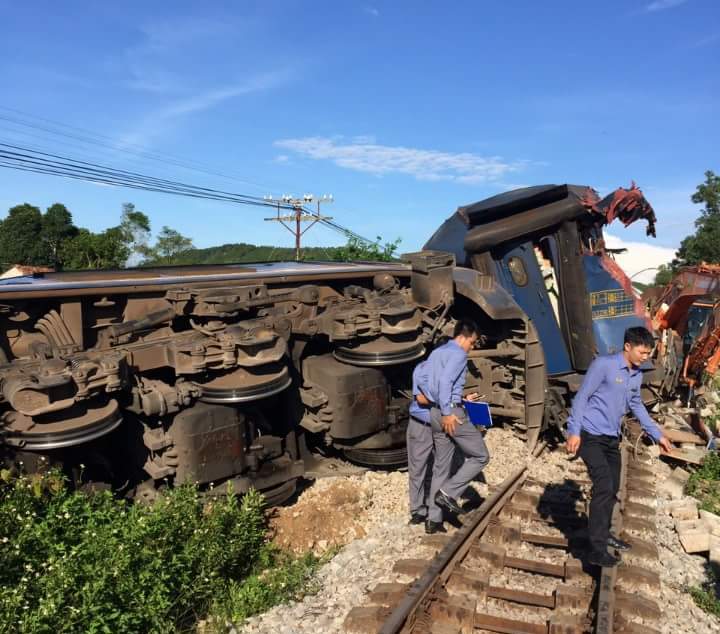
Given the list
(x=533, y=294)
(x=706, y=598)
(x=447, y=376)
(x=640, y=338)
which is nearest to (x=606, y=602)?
(x=706, y=598)

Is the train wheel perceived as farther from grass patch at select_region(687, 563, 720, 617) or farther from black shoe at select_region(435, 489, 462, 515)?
grass patch at select_region(687, 563, 720, 617)

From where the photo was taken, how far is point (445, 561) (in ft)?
14.4

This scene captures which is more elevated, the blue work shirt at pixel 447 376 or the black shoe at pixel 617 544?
the blue work shirt at pixel 447 376

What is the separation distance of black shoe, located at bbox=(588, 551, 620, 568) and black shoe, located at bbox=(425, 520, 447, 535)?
1.25 m

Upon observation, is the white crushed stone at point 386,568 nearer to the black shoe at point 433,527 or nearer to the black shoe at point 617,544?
the black shoe at point 433,527

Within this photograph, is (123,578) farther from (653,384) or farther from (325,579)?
(653,384)

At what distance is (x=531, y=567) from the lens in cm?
456

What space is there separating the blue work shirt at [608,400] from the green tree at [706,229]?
141 feet

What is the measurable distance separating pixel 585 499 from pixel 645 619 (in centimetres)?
220

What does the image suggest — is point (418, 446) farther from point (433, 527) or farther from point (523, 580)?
point (523, 580)

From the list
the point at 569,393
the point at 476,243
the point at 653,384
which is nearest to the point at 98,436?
the point at 476,243

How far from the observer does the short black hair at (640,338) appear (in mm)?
4324

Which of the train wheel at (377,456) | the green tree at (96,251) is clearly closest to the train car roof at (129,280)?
the train wheel at (377,456)

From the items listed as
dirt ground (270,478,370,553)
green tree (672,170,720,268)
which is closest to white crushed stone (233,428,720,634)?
dirt ground (270,478,370,553)
